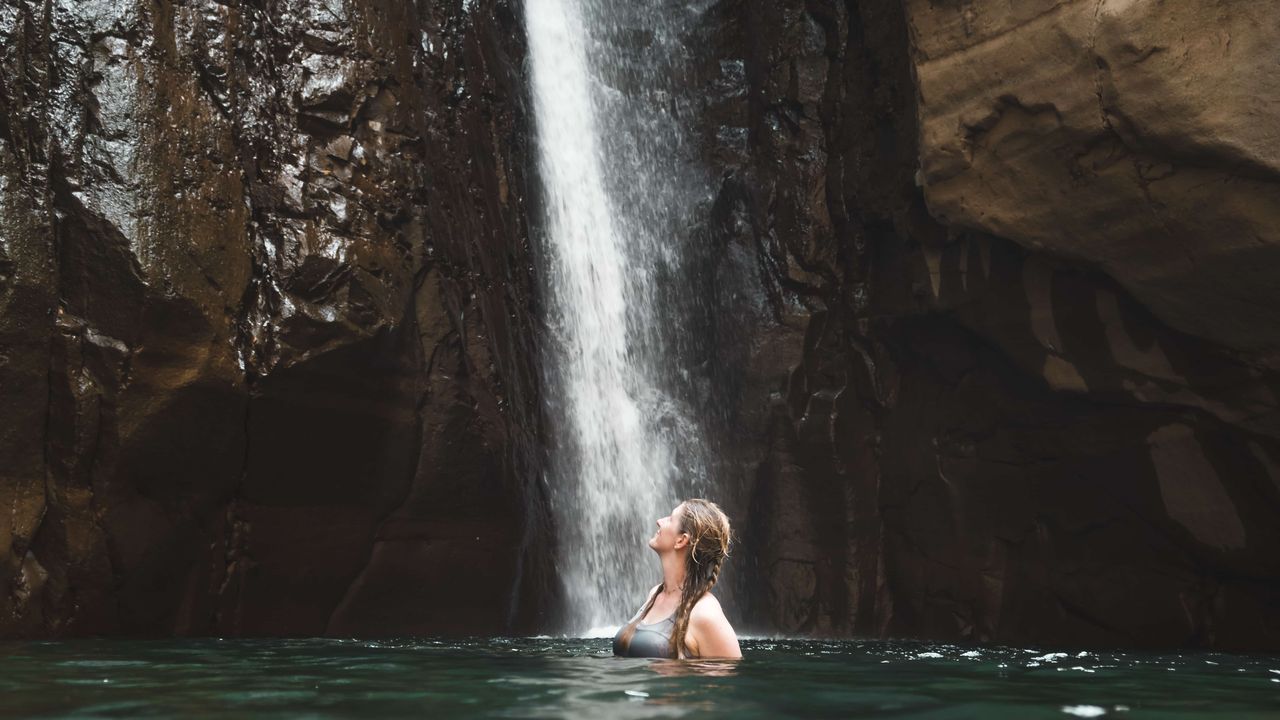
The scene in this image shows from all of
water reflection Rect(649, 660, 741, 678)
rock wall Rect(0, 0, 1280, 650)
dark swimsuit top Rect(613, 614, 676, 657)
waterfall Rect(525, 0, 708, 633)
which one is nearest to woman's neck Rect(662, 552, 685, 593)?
dark swimsuit top Rect(613, 614, 676, 657)

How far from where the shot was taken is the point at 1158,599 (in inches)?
391

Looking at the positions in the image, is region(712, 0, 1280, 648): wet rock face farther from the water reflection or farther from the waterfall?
the water reflection

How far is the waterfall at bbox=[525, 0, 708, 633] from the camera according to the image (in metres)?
10.4

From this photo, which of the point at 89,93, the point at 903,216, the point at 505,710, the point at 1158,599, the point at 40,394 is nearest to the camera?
the point at 505,710

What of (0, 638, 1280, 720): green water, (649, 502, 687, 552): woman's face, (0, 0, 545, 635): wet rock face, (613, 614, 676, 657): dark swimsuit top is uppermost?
(0, 0, 545, 635): wet rock face

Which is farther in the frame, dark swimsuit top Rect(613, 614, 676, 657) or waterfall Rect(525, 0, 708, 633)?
waterfall Rect(525, 0, 708, 633)

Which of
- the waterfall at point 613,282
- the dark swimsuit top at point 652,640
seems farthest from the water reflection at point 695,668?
the waterfall at point 613,282

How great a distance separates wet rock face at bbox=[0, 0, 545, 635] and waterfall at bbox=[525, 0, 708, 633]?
1.02 meters

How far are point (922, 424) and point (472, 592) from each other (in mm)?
4659

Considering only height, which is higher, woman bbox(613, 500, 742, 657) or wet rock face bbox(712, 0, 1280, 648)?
wet rock face bbox(712, 0, 1280, 648)

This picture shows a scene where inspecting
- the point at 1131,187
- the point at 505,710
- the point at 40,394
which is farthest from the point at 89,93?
the point at 1131,187

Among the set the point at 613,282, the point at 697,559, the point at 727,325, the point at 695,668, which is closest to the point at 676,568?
the point at 697,559

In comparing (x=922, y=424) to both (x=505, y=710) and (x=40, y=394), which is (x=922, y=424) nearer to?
(x=40, y=394)

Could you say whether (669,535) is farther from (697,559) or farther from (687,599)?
(687,599)
